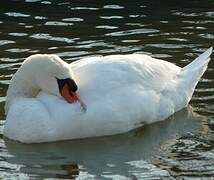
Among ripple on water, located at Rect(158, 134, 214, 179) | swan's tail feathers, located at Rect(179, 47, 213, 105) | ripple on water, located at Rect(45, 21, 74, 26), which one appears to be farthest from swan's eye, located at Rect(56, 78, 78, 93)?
ripple on water, located at Rect(45, 21, 74, 26)

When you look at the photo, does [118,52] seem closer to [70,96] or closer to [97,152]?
[70,96]

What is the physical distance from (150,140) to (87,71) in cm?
113

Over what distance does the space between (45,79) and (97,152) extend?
1.15m

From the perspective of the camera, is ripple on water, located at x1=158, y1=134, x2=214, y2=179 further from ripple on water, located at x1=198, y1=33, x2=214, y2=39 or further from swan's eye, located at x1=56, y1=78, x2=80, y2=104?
ripple on water, located at x1=198, y1=33, x2=214, y2=39

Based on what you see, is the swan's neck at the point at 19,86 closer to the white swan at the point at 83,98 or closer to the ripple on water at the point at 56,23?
the white swan at the point at 83,98

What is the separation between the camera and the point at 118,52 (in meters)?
13.8

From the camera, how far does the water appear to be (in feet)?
30.9

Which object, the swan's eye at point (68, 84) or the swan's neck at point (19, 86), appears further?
the swan's neck at point (19, 86)

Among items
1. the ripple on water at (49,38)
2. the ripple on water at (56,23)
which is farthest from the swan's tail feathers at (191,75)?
the ripple on water at (56,23)

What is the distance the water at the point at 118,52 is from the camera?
9.43 meters

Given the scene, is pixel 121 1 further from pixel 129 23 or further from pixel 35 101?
pixel 35 101

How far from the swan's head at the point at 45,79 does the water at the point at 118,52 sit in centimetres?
59

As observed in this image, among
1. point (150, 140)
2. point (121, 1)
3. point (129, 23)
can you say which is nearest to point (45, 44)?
point (129, 23)

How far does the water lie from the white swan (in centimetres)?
15
